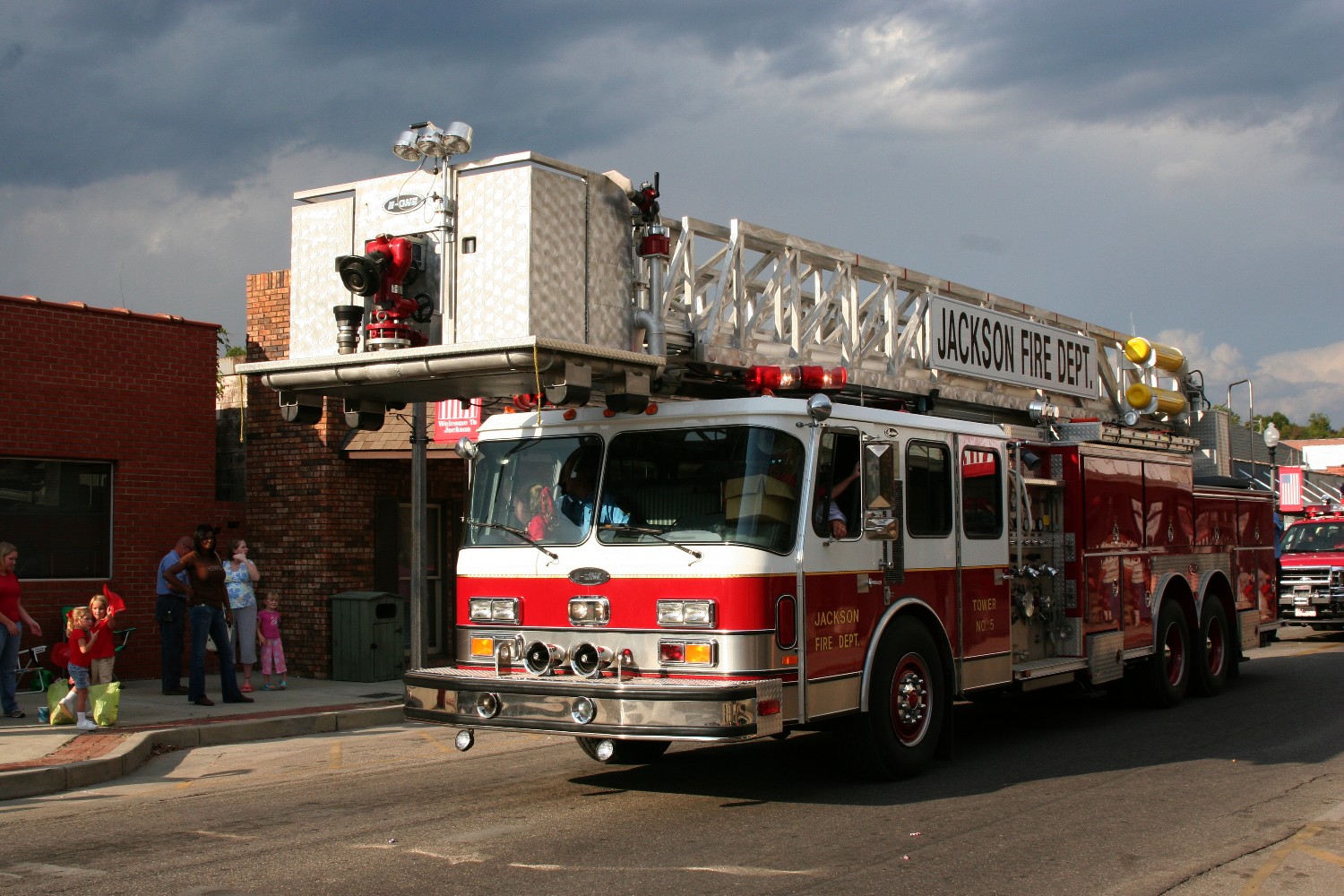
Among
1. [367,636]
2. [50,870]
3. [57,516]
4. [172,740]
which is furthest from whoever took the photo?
[367,636]

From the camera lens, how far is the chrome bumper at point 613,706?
6.98 m

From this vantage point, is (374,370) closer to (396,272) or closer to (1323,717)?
(396,272)

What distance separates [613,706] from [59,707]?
6.31 m

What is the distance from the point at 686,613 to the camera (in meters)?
7.42

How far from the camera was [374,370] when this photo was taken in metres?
7.66

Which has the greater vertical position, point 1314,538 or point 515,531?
point 515,531

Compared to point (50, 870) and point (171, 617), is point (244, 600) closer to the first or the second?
point (171, 617)

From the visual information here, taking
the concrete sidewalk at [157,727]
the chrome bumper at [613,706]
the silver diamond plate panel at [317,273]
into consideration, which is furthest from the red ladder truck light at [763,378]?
the concrete sidewalk at [157,727]

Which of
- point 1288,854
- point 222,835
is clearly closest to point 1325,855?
point 1288,854

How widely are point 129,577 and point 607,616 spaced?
9.13m

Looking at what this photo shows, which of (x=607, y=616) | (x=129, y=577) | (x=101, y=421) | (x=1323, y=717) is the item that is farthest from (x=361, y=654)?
(x=1323, y=717)

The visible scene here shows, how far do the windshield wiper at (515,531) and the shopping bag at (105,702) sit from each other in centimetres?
427

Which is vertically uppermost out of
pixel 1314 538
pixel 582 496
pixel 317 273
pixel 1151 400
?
pixel 317 273

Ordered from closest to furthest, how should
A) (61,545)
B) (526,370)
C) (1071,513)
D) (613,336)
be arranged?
(526,370), (613,336), (1071,513), (61,545)
